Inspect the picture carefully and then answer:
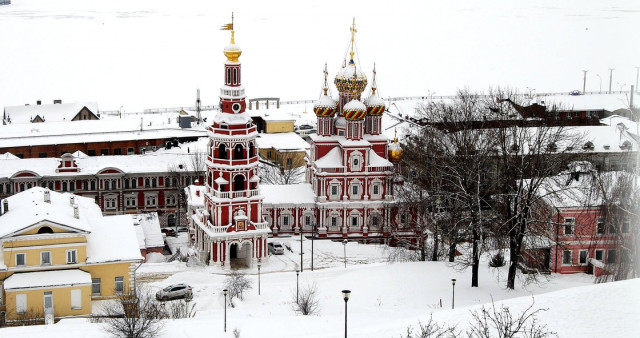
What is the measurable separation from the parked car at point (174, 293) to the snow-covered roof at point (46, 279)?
134 inches

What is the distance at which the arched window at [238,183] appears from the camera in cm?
4331

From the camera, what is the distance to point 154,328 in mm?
26641

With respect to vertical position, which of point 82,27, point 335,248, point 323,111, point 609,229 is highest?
point 82,27

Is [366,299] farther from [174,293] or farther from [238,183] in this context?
[238,183]

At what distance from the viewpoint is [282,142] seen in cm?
6781

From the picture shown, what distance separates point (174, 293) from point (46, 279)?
5.48 meters

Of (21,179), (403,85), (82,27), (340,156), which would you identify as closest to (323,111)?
(340,156)

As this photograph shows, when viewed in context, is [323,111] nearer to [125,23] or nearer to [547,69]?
[547,69]

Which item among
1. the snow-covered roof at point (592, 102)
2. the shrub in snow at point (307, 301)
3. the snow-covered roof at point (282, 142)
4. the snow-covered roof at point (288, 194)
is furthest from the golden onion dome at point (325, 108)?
the snow-covered roof at point (592, 102)

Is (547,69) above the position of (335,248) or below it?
above

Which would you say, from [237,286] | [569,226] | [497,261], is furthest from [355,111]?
[237,286]

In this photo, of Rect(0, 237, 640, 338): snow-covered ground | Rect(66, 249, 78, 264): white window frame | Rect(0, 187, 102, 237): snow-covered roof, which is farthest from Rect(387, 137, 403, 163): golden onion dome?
Rect(66, 249, 78, 264): white window frame

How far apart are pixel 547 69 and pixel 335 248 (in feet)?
226

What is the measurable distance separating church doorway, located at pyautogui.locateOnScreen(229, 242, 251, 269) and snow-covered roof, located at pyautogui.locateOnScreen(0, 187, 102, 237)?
732cm
